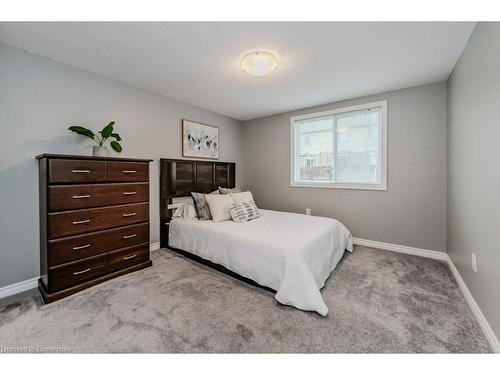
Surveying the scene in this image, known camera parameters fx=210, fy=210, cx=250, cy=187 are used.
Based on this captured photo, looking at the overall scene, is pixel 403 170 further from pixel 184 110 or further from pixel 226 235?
pixel 184 110

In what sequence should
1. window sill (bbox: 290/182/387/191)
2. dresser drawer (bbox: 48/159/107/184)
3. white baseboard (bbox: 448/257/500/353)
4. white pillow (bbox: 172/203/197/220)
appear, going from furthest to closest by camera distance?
window sill (bbox: 290/182/387/191)
white pillow (bbox: 172/203/197/220)
dresser drawer (bbox: 48/159/107/184)
white baseboard (bbox: 448/257/500/353)

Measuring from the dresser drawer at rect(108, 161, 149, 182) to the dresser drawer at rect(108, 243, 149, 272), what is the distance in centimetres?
77

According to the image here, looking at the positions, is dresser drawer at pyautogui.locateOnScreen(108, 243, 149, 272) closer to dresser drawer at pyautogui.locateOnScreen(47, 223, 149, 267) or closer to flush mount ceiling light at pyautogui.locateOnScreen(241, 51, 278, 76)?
dresser drawer at pyautogui.locateOnScreen(47, 223, 149, 267)

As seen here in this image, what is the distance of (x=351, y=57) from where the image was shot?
2.12 meters

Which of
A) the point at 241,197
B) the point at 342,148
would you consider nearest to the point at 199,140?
the point at 241,197

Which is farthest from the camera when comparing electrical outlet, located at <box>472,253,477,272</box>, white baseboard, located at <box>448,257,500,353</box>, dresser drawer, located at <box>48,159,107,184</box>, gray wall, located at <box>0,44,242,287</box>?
gray wall, located at <box>0,44,242,287</box>

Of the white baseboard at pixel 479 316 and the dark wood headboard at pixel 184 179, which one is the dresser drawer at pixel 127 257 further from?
the white baseboard at pixel 479 316

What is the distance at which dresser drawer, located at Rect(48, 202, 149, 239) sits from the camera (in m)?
1.83

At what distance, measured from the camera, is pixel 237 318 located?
1.60 meters

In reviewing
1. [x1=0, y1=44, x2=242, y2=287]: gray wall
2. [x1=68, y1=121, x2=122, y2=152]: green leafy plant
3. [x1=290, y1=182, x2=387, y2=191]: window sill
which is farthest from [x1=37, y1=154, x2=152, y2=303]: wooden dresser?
[x1=290, y1=182, x2=387, y2=191]: window sill

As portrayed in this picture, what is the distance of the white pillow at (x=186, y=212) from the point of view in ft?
9.93

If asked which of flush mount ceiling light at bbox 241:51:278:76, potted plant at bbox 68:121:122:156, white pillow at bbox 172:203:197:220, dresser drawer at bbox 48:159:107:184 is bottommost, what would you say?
white pillow at bbox 172:203:197:220
